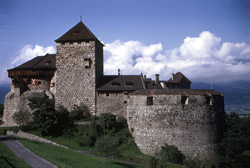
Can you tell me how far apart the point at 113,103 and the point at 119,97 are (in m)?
1.37

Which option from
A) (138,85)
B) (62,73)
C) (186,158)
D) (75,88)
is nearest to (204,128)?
(186,158)

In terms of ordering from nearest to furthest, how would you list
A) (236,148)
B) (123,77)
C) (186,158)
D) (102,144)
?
(102,144) < (186,158) < (236,148) < (123,77)

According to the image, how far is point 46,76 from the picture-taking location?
39219 mm

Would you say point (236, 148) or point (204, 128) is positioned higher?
point (204, 128)

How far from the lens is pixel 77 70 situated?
38.1 metres

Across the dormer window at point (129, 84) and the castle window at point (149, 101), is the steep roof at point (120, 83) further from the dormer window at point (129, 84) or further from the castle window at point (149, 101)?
the castle window at point (149, 101)

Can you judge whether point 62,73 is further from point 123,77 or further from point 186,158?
point 186,158

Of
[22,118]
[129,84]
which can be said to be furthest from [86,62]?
[22,118]

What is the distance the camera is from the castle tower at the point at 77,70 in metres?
37.6

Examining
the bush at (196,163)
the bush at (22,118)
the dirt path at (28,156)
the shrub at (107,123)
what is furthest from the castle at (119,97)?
the dirt path at (28,156)

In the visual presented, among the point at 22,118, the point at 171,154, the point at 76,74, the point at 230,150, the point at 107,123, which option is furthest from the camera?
the point at 76,74

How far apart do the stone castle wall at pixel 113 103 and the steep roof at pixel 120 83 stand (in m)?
1.00

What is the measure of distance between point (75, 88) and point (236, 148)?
1000 inches

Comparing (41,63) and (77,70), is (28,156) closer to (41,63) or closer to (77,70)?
(77,70)
